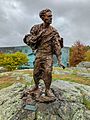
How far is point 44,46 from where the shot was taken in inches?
391

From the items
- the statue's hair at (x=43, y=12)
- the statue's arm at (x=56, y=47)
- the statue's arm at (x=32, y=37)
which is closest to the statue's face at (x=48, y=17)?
the statue's hair at (x=43, y=12)

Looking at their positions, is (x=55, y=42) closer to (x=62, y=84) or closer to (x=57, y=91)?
(x=57, y=91)

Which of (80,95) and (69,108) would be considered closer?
(69,108)

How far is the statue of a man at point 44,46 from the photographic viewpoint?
9789mm

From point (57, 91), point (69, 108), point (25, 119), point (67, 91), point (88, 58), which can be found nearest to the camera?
point (25, 119)

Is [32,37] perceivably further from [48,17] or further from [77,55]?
[77,55]

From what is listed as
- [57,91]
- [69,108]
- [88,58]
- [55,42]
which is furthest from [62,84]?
[88,58]

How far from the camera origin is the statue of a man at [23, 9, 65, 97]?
385 inches

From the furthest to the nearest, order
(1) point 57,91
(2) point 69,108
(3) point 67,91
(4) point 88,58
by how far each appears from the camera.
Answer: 1. (4) point 88,58
2. (3) point 67,91
3. (1) point 57,91
4. (2) point 69,108

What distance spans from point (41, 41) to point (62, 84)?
5.07 metres

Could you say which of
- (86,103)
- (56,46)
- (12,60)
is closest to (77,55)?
(12,60)

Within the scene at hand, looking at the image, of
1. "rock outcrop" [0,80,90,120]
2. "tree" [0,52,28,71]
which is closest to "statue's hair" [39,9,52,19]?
"rock outcrop" [0,80,90,120]

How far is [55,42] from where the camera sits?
995cm

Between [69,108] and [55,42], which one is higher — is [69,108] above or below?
below
